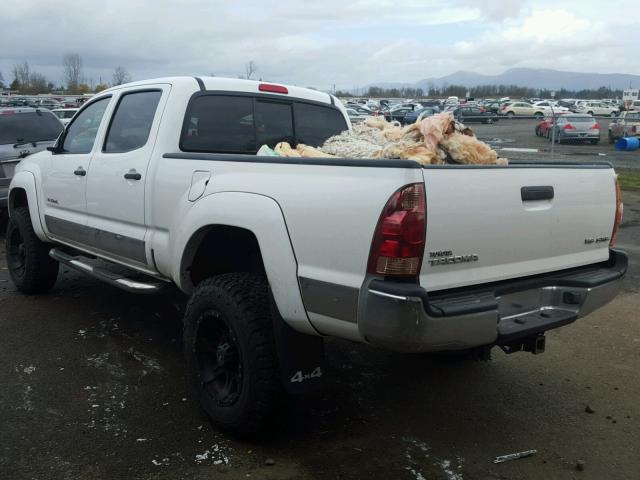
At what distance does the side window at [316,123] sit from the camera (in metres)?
5.17

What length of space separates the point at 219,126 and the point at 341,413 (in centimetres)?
216

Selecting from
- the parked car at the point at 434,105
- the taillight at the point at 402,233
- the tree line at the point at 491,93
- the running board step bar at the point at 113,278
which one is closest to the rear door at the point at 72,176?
the running board step bar at the point at 113,278

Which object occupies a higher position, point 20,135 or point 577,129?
point 20,135

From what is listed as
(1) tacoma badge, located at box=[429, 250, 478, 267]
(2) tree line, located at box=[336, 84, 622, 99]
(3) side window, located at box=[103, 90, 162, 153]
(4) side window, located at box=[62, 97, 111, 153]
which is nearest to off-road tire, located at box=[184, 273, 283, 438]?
(1) tacoma badge, located at box=[429, 250, 478, 267]

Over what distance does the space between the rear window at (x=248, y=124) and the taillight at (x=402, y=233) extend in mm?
2062

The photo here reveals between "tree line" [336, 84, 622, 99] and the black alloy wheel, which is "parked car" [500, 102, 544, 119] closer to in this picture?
A: the black alloy wheel

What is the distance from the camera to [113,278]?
183 inches

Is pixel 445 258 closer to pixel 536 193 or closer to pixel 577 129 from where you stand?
pixel 536 193

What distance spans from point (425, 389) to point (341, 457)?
112cm

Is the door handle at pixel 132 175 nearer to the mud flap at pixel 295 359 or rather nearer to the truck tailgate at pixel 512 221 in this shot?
the mud flap at pixel 295 359

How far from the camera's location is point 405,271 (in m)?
2.83

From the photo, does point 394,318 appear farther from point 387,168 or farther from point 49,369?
point 49,369

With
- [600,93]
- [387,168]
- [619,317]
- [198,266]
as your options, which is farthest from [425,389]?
[600,93]

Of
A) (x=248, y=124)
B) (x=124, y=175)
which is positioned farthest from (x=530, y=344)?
(x=124, y=175)
